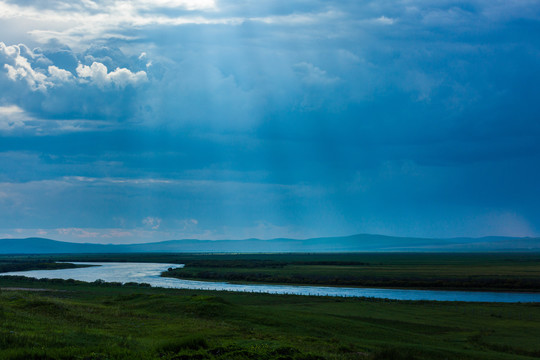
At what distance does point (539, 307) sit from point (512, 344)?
20563mm

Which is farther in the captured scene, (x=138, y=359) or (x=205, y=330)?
(x=205, y=330)

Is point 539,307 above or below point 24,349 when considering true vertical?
below

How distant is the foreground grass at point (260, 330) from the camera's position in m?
15.7

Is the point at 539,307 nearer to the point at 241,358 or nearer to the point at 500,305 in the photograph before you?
the point at 500,305

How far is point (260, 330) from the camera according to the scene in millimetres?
26297

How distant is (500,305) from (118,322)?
1379 inches

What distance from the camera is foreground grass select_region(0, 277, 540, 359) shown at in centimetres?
1566

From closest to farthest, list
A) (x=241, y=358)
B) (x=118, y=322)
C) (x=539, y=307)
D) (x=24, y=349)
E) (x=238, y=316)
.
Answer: (x=24, y=349) → (x=241, y=358) → (x=118, y=322) → (x=238, y=316) → (x=539, y=307)

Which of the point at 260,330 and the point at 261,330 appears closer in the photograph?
the point at 260,330

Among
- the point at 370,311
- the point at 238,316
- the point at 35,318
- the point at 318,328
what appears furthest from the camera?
the point at 370,311

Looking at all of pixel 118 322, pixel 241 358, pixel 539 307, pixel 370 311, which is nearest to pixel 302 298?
pixel 370 311

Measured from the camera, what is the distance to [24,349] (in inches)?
544

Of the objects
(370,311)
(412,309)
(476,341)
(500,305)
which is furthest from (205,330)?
(500,305)

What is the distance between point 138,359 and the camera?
13977mm
